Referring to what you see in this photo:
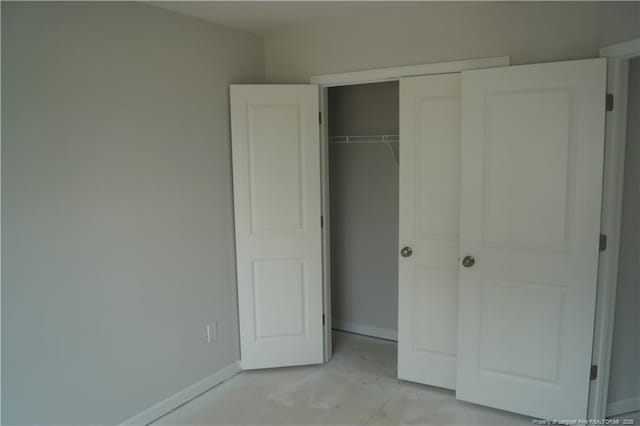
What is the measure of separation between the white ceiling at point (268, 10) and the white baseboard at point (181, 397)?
2.44 metres

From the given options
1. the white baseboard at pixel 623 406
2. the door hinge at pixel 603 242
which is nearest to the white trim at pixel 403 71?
the door hinge at pixel 603 242

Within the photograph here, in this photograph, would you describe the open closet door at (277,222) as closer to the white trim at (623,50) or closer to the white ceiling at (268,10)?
the white ceiling at (268,10)

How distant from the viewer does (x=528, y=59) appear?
2.58 m

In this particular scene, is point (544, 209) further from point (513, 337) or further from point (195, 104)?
point (195, 104)

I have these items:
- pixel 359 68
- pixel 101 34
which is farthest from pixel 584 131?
pixel 101 34

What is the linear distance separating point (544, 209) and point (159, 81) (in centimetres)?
237

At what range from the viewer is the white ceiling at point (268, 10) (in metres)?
2.70

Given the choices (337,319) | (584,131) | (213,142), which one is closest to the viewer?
(584,131)

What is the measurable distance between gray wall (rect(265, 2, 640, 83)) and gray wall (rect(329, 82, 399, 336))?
2.52 ft

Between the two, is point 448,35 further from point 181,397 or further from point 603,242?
point 181,397

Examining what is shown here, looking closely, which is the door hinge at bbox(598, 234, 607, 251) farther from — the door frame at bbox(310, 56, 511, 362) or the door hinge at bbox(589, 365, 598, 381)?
the door frame at bbox(310, 56, 511, 362)

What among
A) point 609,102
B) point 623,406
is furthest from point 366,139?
point 623,406

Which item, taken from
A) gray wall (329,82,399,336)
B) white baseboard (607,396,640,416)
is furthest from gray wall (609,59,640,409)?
gray wall (329,82,399,336)

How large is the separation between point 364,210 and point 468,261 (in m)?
1.47
